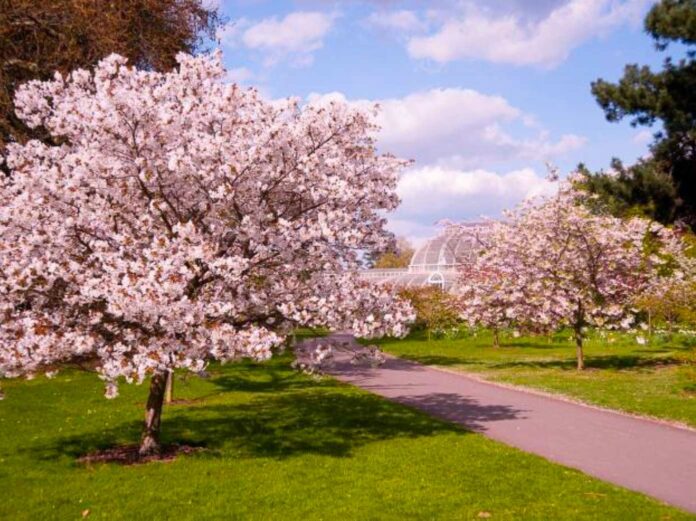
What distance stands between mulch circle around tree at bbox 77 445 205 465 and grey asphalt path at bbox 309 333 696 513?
11.0 feet

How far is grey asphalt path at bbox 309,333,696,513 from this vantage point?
9.61m

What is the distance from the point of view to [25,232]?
31.9 ft

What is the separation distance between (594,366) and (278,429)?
14378mm

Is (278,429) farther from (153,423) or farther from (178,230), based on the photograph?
(178,230)

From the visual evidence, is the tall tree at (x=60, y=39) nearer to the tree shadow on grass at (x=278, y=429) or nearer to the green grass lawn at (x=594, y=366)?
the tree shadow on grass at (x=278, y=429)

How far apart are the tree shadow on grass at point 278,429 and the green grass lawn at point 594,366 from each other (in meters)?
5.17

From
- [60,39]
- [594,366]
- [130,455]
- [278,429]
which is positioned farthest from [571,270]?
[60,39]

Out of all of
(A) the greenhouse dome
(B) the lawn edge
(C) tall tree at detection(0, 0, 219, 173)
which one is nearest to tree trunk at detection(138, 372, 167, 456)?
(B) the lawn edge

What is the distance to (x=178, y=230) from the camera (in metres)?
9.03

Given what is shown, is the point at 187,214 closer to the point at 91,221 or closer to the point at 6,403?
Result: the point at 91,221

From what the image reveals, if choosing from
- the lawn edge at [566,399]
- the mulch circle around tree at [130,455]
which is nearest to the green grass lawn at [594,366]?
the lawn edge at [566,399]

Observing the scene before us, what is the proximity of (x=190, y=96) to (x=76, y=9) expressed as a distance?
12.0 m

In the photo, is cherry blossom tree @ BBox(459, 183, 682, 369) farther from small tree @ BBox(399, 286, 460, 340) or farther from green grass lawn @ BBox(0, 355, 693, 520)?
small tree @ BBox(399, 286, 460, 340)

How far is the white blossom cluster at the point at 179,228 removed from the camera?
8.91 meters
